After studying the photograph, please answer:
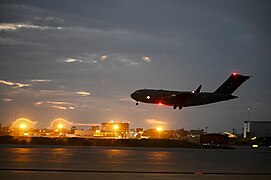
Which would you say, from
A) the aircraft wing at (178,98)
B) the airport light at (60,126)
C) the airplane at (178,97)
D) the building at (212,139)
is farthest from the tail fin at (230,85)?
the airport light at (60,126)

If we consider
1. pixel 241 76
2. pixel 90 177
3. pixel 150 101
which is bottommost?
pixel 90 177

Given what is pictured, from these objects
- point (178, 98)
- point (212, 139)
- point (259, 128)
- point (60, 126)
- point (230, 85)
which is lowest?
point (212, 139)

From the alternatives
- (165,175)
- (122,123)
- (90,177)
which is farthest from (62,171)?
(122,123)

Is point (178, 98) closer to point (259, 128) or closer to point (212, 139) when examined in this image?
point (212, 139)

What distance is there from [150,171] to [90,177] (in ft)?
18.7

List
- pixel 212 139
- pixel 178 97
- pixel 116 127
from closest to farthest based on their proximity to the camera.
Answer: pixel 212 139, pixel 178 97, pixel 116 127

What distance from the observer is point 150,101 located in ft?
348

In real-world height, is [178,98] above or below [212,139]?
above

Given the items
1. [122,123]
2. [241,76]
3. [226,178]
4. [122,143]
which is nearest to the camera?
[226,178]

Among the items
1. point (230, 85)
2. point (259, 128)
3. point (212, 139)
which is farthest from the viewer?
point (259, 128)

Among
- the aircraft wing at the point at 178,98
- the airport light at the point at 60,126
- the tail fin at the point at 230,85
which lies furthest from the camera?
the airport light at the point at 60,126

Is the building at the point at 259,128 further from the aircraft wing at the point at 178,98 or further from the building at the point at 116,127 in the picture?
the aircraft wing at the point at 178,98

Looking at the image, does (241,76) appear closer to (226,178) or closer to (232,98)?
(232,98)

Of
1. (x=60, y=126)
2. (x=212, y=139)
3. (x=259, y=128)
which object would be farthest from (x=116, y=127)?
(x=212, y=139)
